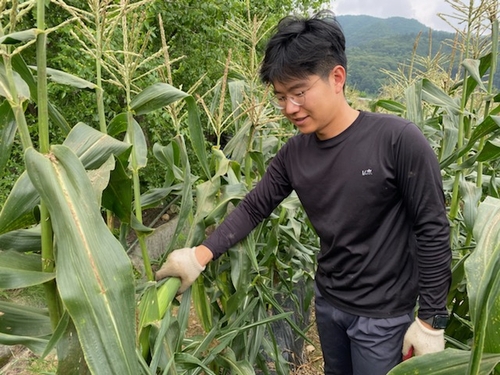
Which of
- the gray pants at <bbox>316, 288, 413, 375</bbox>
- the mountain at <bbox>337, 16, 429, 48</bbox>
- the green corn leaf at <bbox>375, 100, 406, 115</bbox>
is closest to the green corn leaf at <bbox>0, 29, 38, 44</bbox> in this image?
the gray pants at <bbox>316, 288, 413, 375</bbox>

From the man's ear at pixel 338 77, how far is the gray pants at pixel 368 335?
2.63 feet

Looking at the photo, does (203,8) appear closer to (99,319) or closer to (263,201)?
(263,201)

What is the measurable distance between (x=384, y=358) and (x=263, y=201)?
70 cm

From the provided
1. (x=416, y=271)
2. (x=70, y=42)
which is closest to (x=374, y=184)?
(x=416, y=271)

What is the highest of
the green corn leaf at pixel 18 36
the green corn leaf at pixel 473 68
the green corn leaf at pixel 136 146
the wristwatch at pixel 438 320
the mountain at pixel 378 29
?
the green corn leaf at pixel 18 36

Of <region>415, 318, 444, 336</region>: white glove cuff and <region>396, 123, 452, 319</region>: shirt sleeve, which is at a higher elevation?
<region>396, 123, 452, 319</region>: shirt sleeve

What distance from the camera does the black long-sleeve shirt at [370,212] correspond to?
122 cm

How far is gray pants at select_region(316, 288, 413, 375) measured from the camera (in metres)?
1.39

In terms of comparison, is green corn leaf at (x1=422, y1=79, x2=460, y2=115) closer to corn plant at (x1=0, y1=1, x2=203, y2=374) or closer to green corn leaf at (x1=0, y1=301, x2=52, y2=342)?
corn plant at (x1=0, y1=1, x2=203, y2=374)

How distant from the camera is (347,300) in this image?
57.0 inches

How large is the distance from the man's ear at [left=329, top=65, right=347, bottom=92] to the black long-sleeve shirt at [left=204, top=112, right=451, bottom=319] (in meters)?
0.13

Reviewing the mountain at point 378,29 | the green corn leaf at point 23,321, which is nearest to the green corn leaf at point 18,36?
the green corn leaf at point 23,321

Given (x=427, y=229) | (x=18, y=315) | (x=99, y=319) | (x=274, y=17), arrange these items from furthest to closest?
(x=274, y=17) < (x=427, y=229) < (x=18, y=315) < (x=99, y=319)

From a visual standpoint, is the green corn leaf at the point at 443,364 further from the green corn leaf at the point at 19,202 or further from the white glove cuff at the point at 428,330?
the green corn leaf at the point at 19,202
